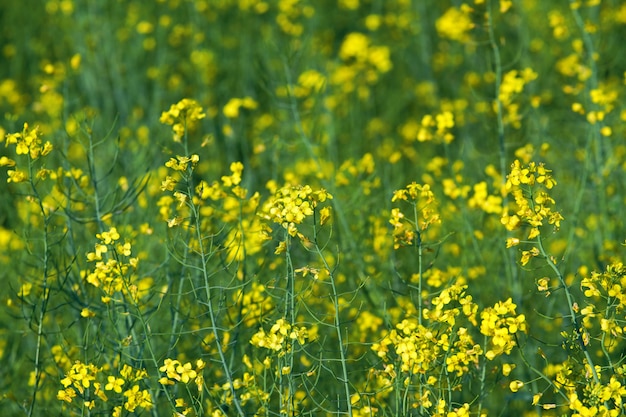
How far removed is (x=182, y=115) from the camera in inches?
137

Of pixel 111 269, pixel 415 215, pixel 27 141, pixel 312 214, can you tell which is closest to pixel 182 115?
pixel 27 141

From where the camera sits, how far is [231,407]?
10.6ft

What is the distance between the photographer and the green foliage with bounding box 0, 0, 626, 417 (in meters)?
2.89

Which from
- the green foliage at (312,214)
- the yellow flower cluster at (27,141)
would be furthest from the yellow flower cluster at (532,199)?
the yellow flower cluster at (27,141)

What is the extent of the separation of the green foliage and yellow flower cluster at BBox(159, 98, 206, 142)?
0.01 meters

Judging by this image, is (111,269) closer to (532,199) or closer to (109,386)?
(109,386)

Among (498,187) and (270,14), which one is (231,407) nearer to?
(498,187)

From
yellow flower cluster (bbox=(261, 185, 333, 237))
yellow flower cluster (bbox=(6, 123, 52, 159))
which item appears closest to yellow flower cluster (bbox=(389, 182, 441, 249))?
yellow flower cluster (bbox=(261, 185, 333, 237))

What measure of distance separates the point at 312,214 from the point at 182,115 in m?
0.90

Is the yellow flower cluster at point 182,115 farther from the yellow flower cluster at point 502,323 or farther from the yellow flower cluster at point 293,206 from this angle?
the yellow flower cluster at point 502,323

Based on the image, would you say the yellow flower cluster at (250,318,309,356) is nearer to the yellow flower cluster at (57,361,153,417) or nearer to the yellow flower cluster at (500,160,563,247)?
the yellow flower cluster at (57,361,153,417)

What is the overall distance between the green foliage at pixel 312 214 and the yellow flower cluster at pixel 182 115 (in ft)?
0.03

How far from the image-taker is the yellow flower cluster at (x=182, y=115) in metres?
3.43

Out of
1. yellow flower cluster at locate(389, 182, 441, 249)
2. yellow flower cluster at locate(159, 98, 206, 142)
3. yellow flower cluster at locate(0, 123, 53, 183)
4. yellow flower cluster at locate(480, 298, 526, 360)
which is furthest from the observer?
yellow flower cluster at locate(159, 98, 206, 142)
